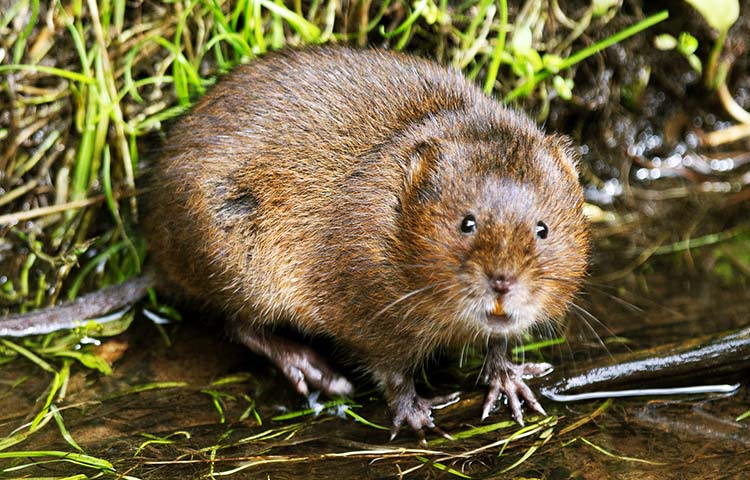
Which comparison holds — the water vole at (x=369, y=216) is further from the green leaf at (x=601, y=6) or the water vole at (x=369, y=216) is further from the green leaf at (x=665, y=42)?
the green leaf at (x=665, y=42)

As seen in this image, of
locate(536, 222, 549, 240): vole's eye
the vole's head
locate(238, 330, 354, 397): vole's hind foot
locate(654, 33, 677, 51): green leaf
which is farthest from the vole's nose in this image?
locate(654, 33, 677, 51): green leaf

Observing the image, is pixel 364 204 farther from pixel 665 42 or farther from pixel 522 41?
pixel 665 42

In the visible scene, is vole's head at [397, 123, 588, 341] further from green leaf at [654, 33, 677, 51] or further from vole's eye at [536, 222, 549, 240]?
green leaf at [654, 33, 677, 51]

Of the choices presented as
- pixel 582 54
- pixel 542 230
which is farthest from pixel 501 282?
pixel 582 54

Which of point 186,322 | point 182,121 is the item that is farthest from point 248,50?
point 186,322

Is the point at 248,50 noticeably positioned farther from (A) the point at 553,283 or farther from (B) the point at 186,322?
(A) the point at 553,283
